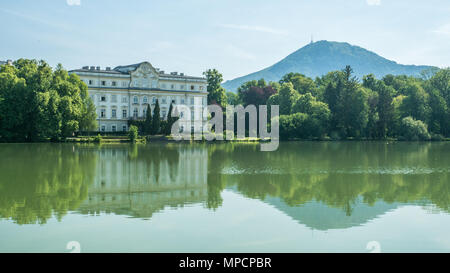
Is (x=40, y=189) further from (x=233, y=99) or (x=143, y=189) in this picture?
(x=233, y=99)

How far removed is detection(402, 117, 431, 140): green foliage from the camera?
201 feet

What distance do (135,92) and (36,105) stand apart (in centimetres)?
1902

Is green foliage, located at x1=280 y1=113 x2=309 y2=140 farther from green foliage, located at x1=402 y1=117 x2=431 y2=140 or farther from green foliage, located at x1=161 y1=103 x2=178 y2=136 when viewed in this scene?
green foliage, located at x1=161 y1=103 x2=178 y2=136

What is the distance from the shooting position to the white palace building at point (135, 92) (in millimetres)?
62531

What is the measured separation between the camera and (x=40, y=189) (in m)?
15.5

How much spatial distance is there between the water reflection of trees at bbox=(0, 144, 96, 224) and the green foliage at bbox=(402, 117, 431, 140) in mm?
48175

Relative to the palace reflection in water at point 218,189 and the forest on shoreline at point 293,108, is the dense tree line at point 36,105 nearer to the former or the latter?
the forest on shoreline at point 293,108

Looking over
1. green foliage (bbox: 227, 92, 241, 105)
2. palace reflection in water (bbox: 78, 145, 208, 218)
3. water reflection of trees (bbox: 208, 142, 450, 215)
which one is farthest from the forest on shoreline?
water reflection of trees (bbox: 208, 142, 450, 215)

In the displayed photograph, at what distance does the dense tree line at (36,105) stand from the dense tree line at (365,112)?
84.6 feet

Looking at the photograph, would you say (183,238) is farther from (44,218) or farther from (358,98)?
(358,98)

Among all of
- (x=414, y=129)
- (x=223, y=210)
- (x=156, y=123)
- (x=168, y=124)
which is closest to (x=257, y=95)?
(x=168, y=124)

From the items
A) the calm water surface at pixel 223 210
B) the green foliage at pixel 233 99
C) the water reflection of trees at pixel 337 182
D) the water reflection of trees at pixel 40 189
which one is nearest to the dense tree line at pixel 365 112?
the green foliage at pixel 233 99
